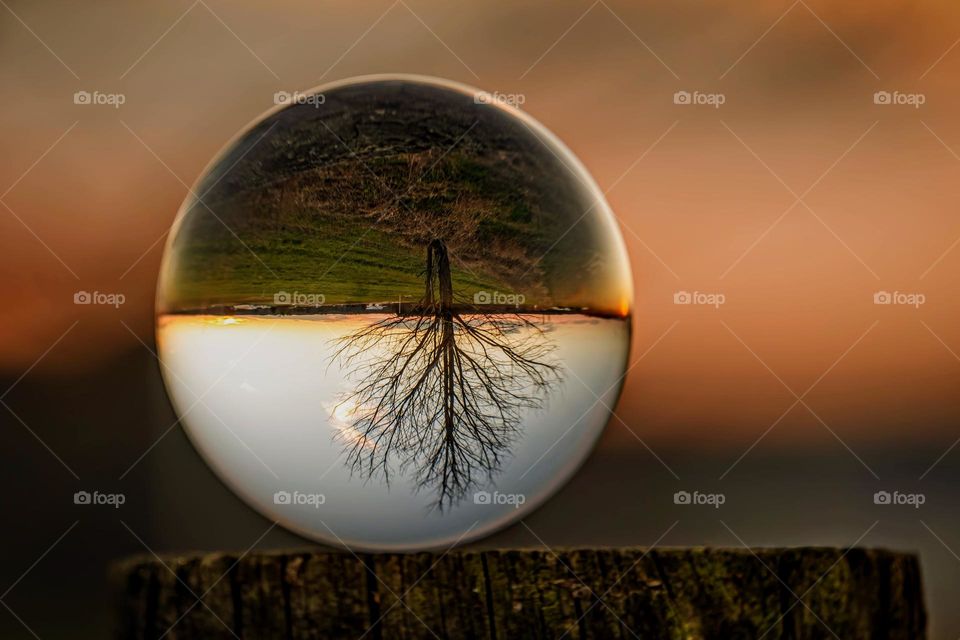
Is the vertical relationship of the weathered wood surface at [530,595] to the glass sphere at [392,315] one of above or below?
below

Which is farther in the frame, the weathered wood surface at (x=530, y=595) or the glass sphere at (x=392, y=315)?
the glass sphere at (x=392, y=315)

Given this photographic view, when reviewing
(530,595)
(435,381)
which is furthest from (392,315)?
(530,595)

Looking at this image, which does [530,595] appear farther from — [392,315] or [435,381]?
[392,315]

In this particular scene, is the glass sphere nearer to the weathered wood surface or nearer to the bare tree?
the bare tree

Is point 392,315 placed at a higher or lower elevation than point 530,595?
higher

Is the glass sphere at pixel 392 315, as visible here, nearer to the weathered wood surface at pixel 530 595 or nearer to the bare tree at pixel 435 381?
the bare tree at pixel 435 381

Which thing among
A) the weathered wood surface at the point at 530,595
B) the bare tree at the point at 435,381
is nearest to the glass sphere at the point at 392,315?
the bare tree at the point at 435,381

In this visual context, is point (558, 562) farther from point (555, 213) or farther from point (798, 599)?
point (555, 213)

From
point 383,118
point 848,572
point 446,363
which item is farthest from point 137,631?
point 848,572
